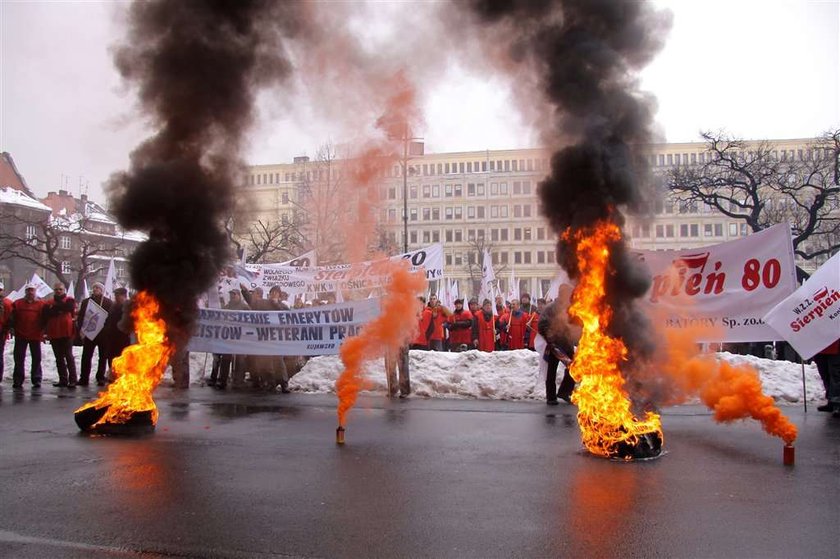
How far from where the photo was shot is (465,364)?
12648 millimetres

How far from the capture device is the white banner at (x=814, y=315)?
363 inches

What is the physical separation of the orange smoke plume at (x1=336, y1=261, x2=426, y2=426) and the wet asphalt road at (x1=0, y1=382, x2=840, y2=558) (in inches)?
22.5

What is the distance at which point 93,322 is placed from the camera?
1364 cm

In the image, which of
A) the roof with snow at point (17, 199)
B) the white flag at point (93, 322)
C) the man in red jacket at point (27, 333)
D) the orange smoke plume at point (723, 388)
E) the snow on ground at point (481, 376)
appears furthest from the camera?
the roof with snow at point (17, 199)

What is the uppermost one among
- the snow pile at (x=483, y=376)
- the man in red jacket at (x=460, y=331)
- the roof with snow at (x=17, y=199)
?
the roof with snow at (x=17, y=199)

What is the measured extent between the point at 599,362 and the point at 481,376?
17.2 ft

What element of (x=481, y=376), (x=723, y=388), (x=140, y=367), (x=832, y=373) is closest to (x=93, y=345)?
(x=140, y=367)

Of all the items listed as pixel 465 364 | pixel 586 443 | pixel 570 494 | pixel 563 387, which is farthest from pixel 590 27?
pixel 465 364

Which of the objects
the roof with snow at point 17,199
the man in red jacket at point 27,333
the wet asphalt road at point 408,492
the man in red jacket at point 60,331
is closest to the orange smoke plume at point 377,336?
the wet asphalt road at point 408,492

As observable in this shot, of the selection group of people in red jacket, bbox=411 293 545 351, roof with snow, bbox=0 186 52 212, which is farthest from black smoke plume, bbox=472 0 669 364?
roof with snow, bbox=0 186 52 212

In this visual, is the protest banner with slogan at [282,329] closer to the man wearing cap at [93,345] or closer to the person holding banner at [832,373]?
the man wearing cap at [93,345]

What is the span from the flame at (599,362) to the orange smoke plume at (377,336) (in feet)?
6.51

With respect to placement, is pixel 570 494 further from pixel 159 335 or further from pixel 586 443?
pixel 159 335

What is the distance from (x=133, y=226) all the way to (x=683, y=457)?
7318 mm
